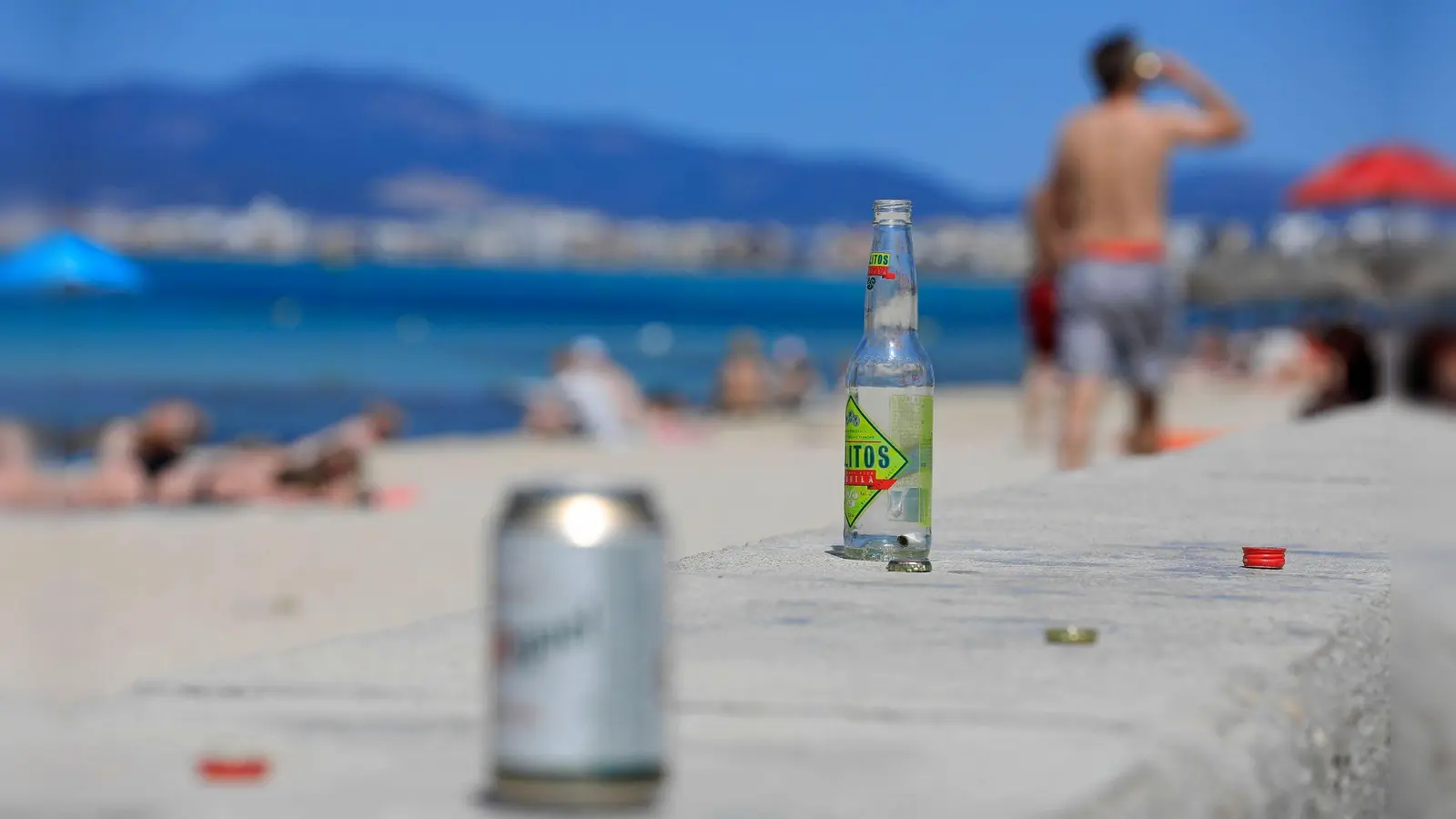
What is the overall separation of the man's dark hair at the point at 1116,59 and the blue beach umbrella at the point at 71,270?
9.64 m

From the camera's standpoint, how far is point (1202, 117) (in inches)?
293

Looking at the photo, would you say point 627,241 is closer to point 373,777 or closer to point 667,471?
point 667,471

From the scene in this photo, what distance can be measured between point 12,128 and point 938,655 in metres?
2.29

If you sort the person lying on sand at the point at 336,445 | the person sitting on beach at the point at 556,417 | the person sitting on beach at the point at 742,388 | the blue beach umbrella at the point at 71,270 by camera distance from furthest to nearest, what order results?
Result: the person sitting on beach at the point at 742,388, the person sitting on beach at the point at 556,417, the blue beach umbrella at the point at 71,270, the person lying on sand at the point at 336,445

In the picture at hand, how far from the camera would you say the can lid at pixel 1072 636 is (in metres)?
2.61

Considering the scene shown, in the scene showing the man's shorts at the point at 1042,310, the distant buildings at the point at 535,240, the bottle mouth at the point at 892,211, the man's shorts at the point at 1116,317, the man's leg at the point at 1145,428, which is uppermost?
the distant buildings at the point at 535,240

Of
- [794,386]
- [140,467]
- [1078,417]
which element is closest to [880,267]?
[1078,417]

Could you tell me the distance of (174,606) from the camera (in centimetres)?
843

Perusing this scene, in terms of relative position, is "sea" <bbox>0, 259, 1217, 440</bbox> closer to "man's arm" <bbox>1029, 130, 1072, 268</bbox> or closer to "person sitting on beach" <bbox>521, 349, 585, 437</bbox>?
"man's arm" <bbox>1029, 130, 1072, 268</bbox>

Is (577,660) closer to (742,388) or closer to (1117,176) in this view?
(1117,176)

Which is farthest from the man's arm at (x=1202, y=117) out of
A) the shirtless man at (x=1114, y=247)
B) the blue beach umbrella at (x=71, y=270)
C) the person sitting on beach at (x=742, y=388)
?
the person sitting on beach at (x=742, y=388)

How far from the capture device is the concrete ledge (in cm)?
186

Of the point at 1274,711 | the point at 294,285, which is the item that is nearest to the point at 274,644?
the point at 1274,711

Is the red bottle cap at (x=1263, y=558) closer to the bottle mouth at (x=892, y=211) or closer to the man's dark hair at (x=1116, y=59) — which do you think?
the bottle mouth at (x=892, y=211)
